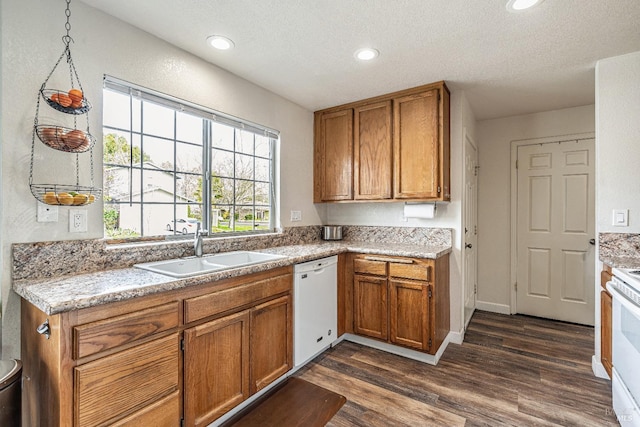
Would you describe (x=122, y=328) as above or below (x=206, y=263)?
below

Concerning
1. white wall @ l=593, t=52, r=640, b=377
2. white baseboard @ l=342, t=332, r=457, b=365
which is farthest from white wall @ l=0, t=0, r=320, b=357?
white wall @ l=593, t=52, r=640, b=377

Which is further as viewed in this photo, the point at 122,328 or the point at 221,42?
the point at 221,42

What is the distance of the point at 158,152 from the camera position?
217 cm

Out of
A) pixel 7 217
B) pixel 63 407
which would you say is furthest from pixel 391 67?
pixel 63 407

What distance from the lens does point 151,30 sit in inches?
76.0

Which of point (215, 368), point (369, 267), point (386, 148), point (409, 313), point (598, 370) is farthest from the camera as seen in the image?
point (386, 148)

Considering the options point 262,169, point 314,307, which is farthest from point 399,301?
point 262,169

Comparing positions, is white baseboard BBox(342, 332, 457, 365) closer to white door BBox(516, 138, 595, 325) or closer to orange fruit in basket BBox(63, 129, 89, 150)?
white door BBox(516, 138, 595, 325)

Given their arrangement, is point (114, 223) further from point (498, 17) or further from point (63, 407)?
point (498, 17)

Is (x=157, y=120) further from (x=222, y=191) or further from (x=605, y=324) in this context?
(x=605, y=324)

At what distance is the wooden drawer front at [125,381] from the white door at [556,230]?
3.77 meters

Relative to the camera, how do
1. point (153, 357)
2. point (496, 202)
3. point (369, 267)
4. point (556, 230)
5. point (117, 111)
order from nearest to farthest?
point (153, 357) < point (117, 111) < point (369, 267) < point (556, 230) < point (496, 202)

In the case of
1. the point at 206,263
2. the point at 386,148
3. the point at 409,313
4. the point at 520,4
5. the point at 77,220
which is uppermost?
the point at 520,4

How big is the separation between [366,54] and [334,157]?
126cm
